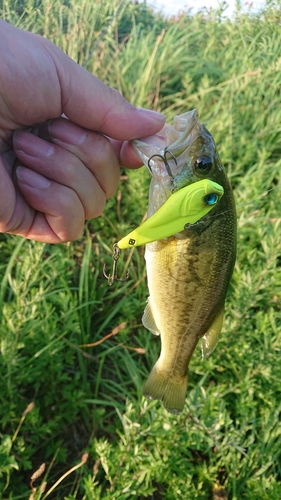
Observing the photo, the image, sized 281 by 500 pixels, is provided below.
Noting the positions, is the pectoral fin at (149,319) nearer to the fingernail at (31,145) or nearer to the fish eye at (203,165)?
the fish eye at (203,165)

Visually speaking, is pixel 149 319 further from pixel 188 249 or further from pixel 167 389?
pixel 188 249

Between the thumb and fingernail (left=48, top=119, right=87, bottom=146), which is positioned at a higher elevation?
the thumb

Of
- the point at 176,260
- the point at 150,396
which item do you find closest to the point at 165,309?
the point at 176,260

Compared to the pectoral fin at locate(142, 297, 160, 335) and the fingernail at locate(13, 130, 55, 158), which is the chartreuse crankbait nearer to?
the pectoral fin at locate(142, 297, 160, 335)

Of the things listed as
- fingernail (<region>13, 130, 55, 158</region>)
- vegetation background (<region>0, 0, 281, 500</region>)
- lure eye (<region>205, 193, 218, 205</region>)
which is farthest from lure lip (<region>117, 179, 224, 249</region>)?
vegetation background (<region>0, 0, 281, 500</region>)

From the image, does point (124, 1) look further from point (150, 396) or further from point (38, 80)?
point (150, 396)

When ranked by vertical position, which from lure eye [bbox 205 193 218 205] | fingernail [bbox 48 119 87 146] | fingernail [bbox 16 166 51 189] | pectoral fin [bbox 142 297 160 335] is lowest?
pectoral fin [bbox 142 297 160 335]

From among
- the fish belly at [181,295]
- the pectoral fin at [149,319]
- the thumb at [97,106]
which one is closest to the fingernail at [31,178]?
the thumb at [97,106]

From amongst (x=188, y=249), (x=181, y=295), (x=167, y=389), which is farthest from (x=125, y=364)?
(x=188, y=249)
